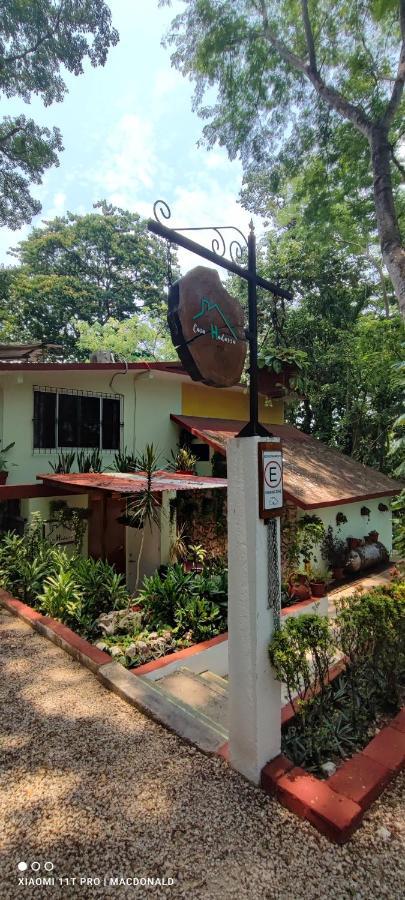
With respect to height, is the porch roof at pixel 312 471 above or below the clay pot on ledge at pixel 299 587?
above

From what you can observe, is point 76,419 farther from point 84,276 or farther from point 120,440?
point 84,276

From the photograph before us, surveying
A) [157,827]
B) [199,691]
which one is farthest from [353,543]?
[157,827]

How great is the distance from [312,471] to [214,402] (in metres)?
3.55

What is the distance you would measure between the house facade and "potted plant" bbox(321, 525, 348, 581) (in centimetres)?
42

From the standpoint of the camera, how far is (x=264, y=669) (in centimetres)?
284

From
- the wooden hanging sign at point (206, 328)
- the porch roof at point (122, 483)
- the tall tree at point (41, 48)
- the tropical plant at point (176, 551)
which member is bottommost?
the tropical plant at point (176, 551)

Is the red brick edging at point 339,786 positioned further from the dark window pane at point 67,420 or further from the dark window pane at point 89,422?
the dark window pane at point 89,422

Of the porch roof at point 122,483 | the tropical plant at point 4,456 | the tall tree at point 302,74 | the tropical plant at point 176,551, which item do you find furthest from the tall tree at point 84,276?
the tropical plant at point 176,551

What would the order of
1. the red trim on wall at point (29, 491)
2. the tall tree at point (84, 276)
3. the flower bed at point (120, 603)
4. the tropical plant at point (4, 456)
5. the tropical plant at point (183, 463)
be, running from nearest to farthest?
the flower bed at point (120, 603) → the red trim on wall at point (29, 491) → the tropical plant at point (4, 456) → the tropical plant at point (183, 463) → the tall tree at point (84, 276)

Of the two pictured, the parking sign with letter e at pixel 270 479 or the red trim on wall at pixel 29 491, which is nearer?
the parking sign with letter e at pixel 270 479

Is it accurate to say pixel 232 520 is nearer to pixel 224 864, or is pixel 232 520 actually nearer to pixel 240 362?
pixel 240 362

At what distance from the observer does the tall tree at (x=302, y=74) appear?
9.24 meters

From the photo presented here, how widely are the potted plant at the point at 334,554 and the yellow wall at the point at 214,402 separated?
4703 millimetres

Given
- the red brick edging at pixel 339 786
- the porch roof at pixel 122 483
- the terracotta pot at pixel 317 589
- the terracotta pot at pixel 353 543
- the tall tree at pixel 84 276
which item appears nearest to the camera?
the red brick edging at pixel 339 786
